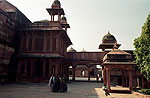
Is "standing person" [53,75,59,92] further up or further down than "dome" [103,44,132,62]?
further down

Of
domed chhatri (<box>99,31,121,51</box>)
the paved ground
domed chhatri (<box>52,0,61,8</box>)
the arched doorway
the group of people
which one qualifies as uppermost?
domed chhatri (<box>52,0,61,8</box>)

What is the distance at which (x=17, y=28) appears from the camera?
21.7 metres

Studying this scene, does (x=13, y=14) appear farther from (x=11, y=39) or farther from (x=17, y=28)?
(x=11, y=39)

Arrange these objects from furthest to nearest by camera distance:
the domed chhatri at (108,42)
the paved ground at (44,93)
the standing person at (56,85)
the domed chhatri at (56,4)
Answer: the domed chhatri at (108,42) < the domed chhatri at (56,4) < the standing person at (56,85) < the paved ground at (44,93)

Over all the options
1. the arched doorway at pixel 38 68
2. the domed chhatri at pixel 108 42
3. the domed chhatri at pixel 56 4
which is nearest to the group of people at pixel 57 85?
the arched doorway at pixel 38 68

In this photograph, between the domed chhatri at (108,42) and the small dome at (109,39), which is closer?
the domed chhatri at (108,42)

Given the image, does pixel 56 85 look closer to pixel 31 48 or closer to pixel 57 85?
pixel 57 85

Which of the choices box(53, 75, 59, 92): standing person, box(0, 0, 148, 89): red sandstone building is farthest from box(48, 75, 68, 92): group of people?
box(0, 0, 148, 89): red sandstone building

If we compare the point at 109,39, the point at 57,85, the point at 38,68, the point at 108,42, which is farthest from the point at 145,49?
the point at 38,68

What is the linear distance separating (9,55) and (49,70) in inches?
238

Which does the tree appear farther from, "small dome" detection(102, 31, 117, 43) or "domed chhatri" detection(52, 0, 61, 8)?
"domed chhatri" detection(52, 0, 61, 8)

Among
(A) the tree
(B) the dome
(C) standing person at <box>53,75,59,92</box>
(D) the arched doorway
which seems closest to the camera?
(C) standing person at <box>53,75,59,92</box>

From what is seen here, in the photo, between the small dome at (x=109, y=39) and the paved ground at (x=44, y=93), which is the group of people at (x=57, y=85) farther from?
the small dome at (x=109, y=39)

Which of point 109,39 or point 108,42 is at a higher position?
point 109,39
